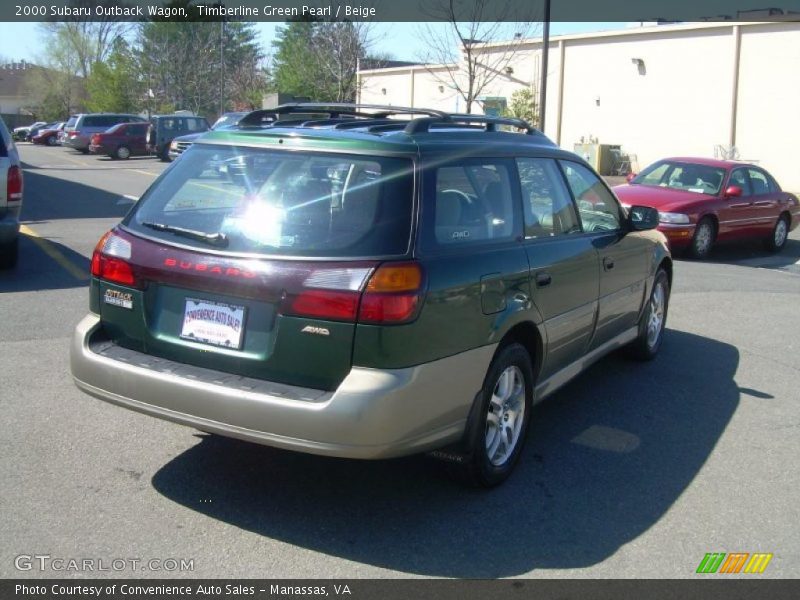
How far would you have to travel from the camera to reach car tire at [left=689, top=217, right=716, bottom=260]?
1381cm

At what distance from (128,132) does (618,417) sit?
3521 cm

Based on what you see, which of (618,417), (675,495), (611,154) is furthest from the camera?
(611,154)

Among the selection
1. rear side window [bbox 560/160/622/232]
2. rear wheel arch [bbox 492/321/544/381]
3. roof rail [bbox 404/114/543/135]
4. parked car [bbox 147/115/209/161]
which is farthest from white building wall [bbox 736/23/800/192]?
rear wheel arch [bbox 492/321/544/381]

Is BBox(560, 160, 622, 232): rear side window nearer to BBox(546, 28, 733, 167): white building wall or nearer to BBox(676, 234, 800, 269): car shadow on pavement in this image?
BBox(676, 234, 800, 269): car shadow on pavement

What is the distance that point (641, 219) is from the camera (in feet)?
20.7

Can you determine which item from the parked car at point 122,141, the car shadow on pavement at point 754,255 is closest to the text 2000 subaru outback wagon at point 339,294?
the car shadow on pavement at point 754,255

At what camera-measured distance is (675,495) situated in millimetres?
4582

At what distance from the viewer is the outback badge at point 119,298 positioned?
14.0 ft

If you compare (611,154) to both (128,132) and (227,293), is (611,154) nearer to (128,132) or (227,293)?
(128,132)

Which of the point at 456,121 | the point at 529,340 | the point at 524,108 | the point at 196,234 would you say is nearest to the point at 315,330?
the point at 196,234

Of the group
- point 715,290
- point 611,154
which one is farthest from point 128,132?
point 715,290
